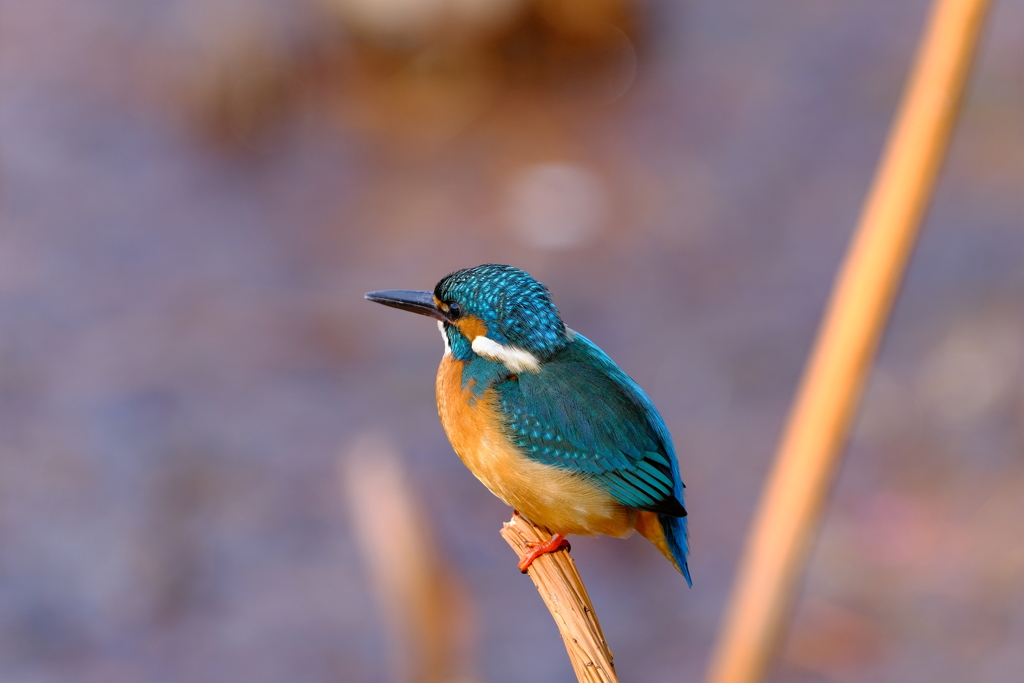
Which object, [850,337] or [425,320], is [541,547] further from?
[425,320]

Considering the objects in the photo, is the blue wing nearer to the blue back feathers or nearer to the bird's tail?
the blue back feathers

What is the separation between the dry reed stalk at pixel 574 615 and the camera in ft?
6.41

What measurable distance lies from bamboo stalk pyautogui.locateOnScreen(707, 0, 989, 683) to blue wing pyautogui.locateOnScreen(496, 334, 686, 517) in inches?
10.1

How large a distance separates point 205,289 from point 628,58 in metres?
4.77

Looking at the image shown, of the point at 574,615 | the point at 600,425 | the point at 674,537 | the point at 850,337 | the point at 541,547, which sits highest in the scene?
the point at 850,337

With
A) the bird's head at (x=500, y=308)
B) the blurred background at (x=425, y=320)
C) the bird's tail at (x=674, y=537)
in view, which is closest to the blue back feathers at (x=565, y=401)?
the bird's head at (x=500, y=308)

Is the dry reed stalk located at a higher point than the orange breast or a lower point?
lower

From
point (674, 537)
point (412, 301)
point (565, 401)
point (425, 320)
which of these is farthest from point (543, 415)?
point (425, 320)

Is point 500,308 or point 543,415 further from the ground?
point 500,308

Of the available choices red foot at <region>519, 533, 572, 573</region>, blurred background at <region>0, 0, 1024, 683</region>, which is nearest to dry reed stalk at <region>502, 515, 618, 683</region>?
red foot at <region>519, 533, 572, 573</region>

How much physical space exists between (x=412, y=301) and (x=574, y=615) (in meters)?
0.74

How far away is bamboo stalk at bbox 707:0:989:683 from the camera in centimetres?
197

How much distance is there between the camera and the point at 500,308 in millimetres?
2311

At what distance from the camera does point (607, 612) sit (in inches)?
232
